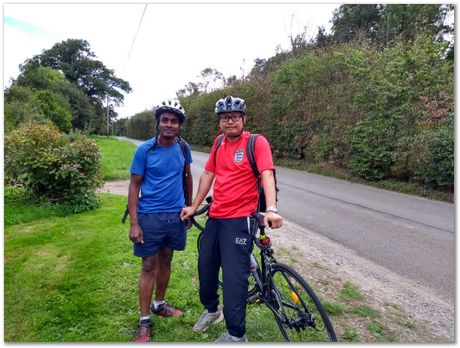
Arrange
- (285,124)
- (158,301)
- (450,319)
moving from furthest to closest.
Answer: (285,124)
(450,319)
(158,301)

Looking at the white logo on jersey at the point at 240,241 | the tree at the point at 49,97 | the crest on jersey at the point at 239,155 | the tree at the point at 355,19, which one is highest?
the tree at the point at 355,19

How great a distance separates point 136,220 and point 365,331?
91.1 inches

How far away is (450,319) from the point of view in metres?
3.75

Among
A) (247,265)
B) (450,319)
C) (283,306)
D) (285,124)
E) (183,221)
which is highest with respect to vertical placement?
(285,124)

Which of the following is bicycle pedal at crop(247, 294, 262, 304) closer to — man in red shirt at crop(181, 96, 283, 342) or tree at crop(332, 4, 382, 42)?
man in red shirt at crop(181, 96, 283, 342)

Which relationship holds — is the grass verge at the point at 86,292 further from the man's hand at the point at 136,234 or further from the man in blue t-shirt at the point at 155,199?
the man's hand at the point at 136,234

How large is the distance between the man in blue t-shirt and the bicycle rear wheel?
3.06 ft

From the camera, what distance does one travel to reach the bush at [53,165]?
7.20 m

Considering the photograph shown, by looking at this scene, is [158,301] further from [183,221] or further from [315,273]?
[315,273]

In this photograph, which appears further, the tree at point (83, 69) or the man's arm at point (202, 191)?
the tree at point (83, 69)

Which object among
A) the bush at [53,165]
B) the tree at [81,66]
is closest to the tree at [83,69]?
the tree at [81,66]

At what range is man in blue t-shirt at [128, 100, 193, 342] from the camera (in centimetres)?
302

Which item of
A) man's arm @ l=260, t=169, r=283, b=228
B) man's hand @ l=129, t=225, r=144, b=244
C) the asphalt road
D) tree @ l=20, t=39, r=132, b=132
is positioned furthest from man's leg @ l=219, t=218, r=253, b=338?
tree @ l=20, t=39, r=132, b=132

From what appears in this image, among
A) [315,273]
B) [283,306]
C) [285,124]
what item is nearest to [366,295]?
[315,273]
